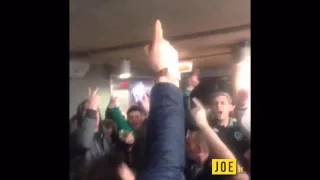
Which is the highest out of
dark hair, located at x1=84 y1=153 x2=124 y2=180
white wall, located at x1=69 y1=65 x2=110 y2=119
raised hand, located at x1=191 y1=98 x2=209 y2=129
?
white wall, located at x1=69 y1=65 x2=110 y2=119

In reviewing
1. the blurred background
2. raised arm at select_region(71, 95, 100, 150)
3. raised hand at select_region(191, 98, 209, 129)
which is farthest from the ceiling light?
raised hand at select_region(191, 98, 209, 129)

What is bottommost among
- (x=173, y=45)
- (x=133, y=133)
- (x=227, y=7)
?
(x=133, y=133)

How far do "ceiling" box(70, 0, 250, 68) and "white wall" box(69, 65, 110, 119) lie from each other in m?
0.03

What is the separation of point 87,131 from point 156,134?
22cm

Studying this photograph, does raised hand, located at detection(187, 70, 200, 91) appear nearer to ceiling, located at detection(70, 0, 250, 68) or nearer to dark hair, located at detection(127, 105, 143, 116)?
ceiling, located at detection(70, 0, 250, 68)

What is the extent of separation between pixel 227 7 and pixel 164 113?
0.39m

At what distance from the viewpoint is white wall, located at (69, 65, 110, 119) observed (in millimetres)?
1293

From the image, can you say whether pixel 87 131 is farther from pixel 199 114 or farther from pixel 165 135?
pixel 199 114
